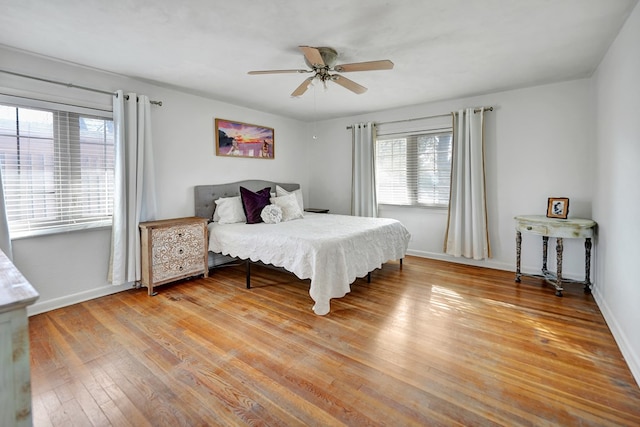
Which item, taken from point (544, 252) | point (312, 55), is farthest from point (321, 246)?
point (544, 252)

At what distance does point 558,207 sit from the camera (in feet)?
11.5

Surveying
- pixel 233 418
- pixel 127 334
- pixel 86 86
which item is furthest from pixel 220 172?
pixel 233 418

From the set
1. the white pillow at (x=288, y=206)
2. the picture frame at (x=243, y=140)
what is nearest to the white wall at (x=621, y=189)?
the white pillow at (x=288, y=206)

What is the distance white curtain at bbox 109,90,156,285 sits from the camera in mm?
3250

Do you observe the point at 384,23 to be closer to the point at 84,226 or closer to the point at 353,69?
the point at 353,69

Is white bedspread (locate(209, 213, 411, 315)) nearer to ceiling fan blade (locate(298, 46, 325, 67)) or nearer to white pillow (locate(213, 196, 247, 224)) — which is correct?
white pillow (locate(213, 196, 247, 224))

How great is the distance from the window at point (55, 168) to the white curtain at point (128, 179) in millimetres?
166

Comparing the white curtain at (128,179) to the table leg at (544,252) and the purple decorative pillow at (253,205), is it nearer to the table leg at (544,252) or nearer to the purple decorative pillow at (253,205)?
the purple decorative pillow at (253,205)

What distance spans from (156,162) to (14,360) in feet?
10.6

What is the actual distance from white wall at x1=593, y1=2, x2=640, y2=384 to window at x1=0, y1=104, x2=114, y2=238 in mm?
4594

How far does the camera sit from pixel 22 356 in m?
0.91

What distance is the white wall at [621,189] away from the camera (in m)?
2.01

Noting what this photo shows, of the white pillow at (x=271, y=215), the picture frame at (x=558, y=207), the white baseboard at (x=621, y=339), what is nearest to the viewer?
the white baseboard at (x=621, y=339)

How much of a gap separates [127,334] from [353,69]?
9.49 ft
